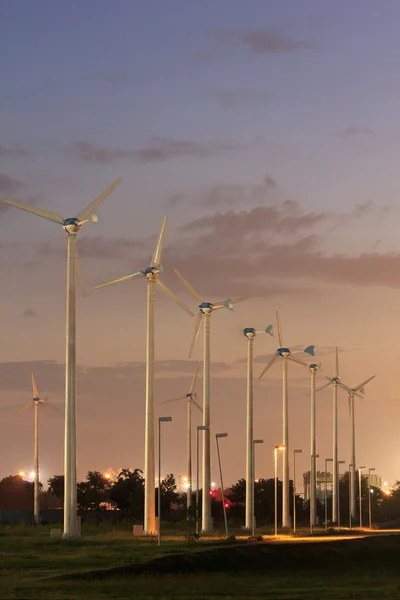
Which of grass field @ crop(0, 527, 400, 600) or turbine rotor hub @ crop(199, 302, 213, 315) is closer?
grass field @ crop(0, 527, 400, 600)

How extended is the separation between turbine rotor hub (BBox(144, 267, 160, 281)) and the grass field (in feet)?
90.4

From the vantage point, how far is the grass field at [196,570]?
54.6 m

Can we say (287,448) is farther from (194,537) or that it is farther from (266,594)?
(266,594)

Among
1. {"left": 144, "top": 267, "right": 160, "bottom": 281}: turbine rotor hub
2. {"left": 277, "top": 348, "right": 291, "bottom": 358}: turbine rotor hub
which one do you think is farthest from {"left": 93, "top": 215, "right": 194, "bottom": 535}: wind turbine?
{"left": 277, "top": 348, "right": 291, "bottom": 358}: turbine rotor hub

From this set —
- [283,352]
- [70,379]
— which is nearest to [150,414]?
[70,379]

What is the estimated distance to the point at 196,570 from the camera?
2618 inches

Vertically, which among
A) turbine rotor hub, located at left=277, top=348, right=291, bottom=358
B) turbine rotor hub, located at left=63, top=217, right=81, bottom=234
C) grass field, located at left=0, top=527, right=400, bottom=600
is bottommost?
grass field, located at left=0, top=527, right=400, bottom=600

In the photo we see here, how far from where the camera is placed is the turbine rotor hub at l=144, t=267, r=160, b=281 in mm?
110000

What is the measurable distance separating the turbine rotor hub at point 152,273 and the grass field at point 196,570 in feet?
90.4

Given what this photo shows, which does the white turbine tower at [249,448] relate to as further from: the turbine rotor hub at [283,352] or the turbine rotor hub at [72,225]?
the turbine rotor hub at [72,225]

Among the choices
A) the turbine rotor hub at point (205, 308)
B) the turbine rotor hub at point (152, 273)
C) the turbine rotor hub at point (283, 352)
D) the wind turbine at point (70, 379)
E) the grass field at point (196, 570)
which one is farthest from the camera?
the turbine rotor hub at point (283, 352)

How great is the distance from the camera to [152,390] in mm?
103938

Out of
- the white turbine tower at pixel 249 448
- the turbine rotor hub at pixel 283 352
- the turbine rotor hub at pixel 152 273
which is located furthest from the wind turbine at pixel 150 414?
Result: the turbine rotor hub at pixel 283 352

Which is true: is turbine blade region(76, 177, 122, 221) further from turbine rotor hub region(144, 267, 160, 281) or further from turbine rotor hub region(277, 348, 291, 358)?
turbine rotor hub region(277, 348, 291, 358)
